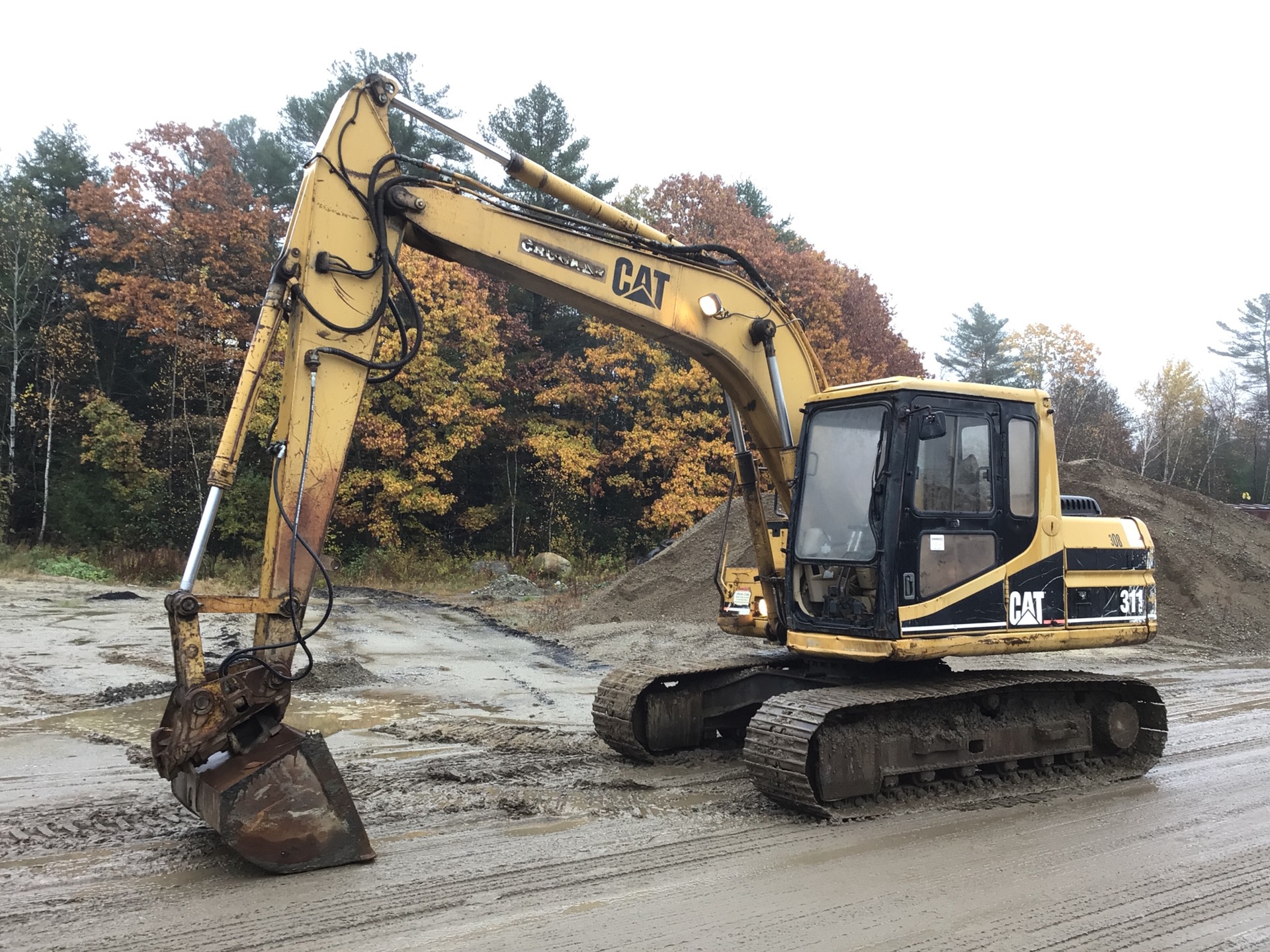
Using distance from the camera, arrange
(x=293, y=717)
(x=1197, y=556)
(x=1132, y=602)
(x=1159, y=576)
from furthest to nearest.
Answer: (x=1197, y=556), (x=1159, y=576), (x=293, y=717), (x=1132, y=602)

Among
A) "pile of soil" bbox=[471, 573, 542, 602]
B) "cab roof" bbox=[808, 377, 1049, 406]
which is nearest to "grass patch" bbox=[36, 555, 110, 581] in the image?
"pile of soil" bbox=[471, 573, 542, 602]

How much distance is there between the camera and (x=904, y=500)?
18.6ft

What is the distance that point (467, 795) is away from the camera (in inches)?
223

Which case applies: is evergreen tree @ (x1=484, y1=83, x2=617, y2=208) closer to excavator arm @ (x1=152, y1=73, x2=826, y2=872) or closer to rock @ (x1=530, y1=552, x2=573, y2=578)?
rock @ (x1=530, y1=552, x2=573, y2=578)

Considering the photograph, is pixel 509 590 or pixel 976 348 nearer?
pixel 509 590

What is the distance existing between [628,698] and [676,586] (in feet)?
31.5

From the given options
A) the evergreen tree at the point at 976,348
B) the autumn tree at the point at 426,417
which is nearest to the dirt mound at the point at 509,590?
the autumn tree at the point at 426,417

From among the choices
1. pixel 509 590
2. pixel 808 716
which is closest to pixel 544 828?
pixel 808 716

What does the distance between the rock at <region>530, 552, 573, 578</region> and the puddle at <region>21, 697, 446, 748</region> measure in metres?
14.7

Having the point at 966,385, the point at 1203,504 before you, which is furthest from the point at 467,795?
the point at 1203,504

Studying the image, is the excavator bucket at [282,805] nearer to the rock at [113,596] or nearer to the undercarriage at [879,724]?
the undercarriage at [879,724]

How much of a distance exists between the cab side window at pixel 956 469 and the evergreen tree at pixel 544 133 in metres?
26.1

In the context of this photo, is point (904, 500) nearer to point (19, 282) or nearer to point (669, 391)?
point (669, 391)

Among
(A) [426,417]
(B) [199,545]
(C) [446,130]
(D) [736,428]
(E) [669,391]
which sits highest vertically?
(E) [669,391]
